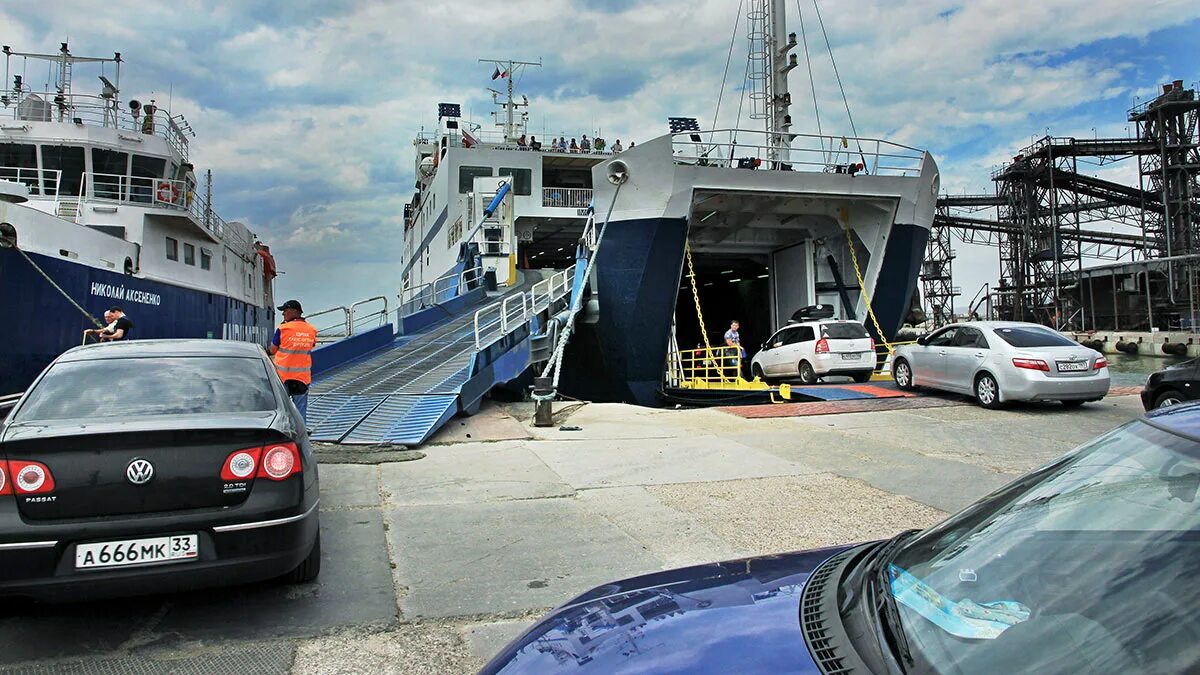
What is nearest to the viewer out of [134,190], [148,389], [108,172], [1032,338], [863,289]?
[148,389]

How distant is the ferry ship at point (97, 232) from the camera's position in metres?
13.0

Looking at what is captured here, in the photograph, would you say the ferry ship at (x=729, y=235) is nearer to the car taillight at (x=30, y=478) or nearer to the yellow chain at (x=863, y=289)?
the yellow chain at (x=863, y=289)

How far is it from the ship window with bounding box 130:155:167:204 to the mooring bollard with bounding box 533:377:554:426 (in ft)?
53.3

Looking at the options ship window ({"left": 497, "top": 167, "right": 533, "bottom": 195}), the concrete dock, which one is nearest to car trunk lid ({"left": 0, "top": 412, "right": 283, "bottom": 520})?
the concrete dock

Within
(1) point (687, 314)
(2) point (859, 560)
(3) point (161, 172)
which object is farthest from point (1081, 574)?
(1) point (687, 314)

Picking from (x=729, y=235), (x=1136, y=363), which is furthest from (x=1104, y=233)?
(x=729, y=235)

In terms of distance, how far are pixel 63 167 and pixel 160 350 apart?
20153mm

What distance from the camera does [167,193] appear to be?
20547mm

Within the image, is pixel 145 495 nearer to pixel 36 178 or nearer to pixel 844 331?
pixel 844 331

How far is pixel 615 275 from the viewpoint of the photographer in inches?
612

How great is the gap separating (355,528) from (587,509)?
6.04 ft

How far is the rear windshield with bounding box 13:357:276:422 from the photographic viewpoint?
3867 mm

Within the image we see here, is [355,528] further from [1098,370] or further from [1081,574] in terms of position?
[1098,370]

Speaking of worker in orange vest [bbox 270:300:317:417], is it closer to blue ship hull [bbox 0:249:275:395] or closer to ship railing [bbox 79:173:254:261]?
blue ship hull [bbox 0:249:275:395]
